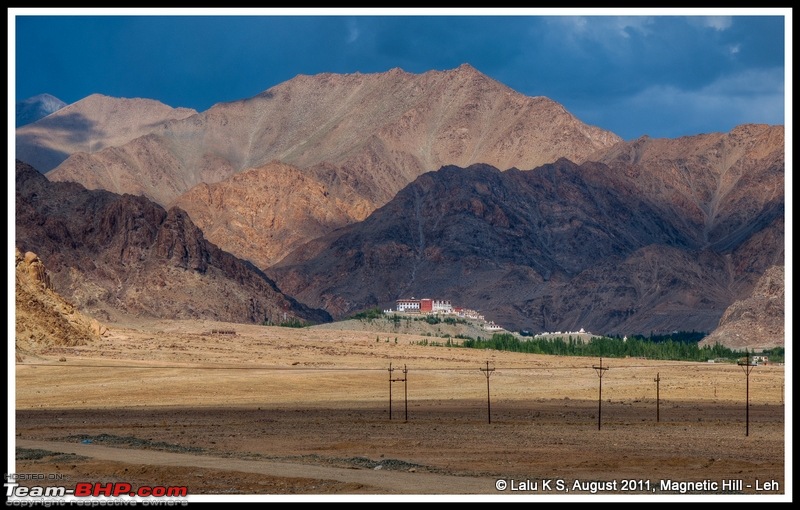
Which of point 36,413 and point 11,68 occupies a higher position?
point 11,68

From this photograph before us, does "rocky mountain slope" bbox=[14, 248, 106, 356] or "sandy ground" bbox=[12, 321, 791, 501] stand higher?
"rocky mountain slope" bbox=[14, 248, 106, 356]

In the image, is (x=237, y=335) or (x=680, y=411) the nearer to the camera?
(x=680, y=411)

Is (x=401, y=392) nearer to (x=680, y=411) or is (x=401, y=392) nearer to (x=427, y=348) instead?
(x=680, y=411)

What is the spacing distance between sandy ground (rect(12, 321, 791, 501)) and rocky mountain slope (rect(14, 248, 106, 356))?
2269 mm

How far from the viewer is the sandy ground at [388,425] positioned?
42406 millimetres

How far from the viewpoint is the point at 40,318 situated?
132500 mm

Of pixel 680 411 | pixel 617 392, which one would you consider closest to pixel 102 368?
pixel 617 392

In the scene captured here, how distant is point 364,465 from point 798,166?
74.2 ft

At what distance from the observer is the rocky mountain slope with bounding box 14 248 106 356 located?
128m

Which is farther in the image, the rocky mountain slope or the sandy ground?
the rocky mountain slope

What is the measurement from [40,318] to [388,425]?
237ft

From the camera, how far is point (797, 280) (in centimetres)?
2975

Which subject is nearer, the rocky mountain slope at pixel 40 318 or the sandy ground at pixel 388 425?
the sandy ground at pixel 388 425

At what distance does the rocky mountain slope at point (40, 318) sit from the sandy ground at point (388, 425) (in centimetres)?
227
